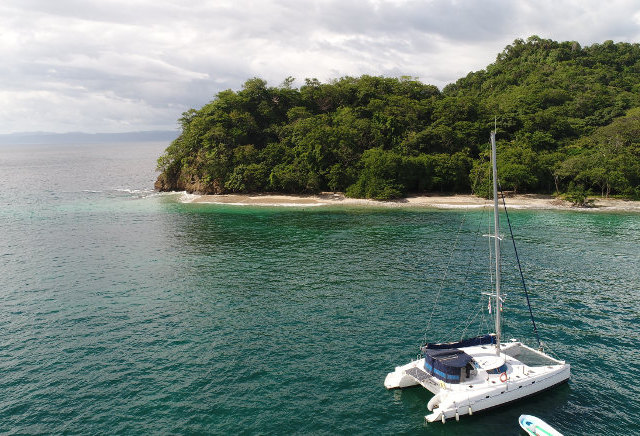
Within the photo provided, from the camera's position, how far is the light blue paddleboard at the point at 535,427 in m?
21.1

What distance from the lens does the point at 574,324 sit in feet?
111

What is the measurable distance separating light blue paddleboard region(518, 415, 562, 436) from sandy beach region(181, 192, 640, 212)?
207 feet

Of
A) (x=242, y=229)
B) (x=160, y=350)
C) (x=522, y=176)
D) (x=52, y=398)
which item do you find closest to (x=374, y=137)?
(x=522, y=176)

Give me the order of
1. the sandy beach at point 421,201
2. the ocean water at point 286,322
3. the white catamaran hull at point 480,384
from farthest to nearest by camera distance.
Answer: the sandy beach at point 421,201, the ocean water at point 286,322, the white catamaran hull at point 480,384

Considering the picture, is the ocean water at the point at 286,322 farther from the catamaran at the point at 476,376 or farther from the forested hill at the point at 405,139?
the forested hill at the point at 405,139

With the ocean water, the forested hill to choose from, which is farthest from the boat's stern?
the forested hill

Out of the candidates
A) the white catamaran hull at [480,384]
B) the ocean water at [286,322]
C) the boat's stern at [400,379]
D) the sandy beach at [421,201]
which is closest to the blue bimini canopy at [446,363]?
the white catamaran hull at [480,384]

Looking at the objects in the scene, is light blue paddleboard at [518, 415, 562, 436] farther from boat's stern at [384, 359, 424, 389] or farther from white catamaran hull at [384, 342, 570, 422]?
boat's stern at [384, 359, 424, 389]

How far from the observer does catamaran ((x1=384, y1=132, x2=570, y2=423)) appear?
23906mm

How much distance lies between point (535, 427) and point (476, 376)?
14.2 feet

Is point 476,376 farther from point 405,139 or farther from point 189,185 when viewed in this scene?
point 189,185

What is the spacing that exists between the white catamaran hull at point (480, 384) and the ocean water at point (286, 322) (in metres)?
0.68

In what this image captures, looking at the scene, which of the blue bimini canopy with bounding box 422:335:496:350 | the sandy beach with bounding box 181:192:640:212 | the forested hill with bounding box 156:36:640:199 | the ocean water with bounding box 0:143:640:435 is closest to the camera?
the ocean water with bounding box 0:143:640:435

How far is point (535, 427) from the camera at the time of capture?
71.1 feet
